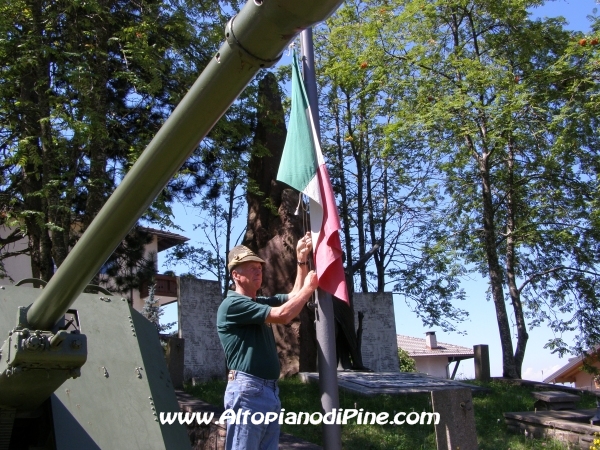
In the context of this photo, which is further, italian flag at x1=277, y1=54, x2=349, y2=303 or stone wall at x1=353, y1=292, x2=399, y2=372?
stone wall at x1=353, y1=292, x2=399, y2=372

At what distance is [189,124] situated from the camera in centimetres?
249

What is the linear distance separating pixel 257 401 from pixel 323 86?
16.0m

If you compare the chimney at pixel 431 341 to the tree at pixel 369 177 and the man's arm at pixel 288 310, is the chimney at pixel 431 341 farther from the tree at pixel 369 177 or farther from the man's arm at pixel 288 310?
the man's arm at pixel 288 310

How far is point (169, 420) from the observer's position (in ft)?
15.5

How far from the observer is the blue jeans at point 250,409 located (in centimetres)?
423

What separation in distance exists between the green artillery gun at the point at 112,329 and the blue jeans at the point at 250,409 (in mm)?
536

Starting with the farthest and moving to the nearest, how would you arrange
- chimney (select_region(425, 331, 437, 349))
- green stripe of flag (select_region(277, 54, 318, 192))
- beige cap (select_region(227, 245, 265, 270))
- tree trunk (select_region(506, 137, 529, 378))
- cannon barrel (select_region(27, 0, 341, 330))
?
chimney (select_region(425, 331, 437, 349))
tree trunk (select_region(506, 137, 529, 378))
green stripe of flag (select_region(277, 54, 318, 192))
beige cap (select_region(227, 245, 265, 270))
cannon barrel (select_region(27, 0, 341, 330))

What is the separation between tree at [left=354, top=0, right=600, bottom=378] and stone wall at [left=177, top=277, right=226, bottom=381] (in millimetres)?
4902

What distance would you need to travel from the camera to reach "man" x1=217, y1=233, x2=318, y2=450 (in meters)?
4.27

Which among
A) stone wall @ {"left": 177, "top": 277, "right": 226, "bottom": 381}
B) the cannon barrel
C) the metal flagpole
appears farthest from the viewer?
stone wall @ {"left": 177, "top": 277, "right": 226, "bottom": 381}

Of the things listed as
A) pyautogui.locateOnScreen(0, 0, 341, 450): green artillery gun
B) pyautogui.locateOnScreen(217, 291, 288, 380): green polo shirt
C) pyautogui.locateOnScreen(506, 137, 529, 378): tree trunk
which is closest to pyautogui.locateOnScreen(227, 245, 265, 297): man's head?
pyautogui.locateOnScreen(217, 291, 288, 380): green polo shirt

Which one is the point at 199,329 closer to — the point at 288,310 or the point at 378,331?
the point at 378,331

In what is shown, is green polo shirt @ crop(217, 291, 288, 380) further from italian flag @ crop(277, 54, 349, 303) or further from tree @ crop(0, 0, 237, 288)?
tree @ crop(0, 0, 237, 288)

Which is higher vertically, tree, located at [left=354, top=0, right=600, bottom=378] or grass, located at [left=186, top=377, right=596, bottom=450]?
tree, located at [left=354, top=0, right=600, bottom=378]
